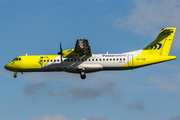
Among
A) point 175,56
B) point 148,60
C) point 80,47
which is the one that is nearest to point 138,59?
point 148,60

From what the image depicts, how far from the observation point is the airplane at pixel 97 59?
4403cm

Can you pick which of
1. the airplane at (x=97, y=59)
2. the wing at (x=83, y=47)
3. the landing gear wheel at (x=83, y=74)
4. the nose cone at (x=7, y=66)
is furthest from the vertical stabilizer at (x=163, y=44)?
the nose cone at (x=7, y=66)

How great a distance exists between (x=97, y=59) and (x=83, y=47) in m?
2.96

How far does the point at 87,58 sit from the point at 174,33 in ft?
35.7

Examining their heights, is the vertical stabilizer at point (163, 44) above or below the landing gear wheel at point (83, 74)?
above

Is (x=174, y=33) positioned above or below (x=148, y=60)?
above

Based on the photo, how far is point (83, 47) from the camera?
42.3m

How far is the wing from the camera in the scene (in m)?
41.0

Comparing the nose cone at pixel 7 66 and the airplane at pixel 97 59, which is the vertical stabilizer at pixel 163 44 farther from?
the nose cone at pixel 7 66

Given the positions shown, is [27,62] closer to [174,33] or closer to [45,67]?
[45,67]

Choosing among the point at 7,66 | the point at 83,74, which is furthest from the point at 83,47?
the point at 7,66

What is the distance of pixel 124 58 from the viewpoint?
44188 mm

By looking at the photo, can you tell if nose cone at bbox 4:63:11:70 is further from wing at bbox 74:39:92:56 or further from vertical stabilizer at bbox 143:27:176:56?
vertical stabilizer at bbox 143:27:176:56

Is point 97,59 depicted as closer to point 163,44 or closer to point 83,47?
point 83,47
